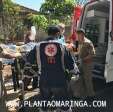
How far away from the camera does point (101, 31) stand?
35.9ft

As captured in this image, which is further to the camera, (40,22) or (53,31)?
(40,22)

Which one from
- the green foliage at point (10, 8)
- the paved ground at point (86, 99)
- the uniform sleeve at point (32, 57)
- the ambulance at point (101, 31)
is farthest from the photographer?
the green foliage at point (10, 8)

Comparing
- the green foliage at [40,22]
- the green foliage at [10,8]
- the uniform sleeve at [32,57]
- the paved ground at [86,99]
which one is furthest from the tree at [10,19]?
the uniform sleeve at [32,57]

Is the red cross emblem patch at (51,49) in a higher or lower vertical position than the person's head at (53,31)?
lower

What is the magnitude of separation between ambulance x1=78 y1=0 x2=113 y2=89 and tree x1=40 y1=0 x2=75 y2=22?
22.7 metres

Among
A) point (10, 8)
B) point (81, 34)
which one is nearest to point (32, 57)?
point (81, 34)

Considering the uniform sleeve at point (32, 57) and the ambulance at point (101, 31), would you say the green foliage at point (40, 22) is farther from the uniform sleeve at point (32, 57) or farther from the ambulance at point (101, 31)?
the uniform sleeve at point (32, 57)

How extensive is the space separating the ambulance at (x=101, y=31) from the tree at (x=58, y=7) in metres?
22.7

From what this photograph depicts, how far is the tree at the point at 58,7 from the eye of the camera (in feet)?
112

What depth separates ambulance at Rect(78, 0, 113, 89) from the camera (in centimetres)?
896

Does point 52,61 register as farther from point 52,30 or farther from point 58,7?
point 58,7

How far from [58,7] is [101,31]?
77.6 feet

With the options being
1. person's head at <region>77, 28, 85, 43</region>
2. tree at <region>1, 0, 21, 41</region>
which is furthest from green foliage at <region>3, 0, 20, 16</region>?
person's head at <region>77, 28, 85, 43</region>

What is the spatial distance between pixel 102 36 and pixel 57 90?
4.24m
